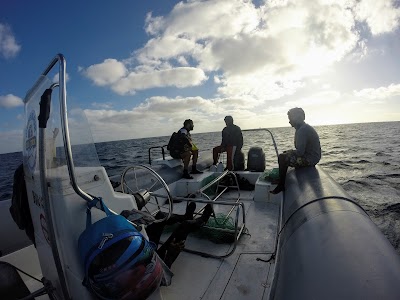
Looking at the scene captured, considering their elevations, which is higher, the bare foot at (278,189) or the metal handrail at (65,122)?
the metal handrail at (65,122)

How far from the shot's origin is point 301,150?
13.1ft

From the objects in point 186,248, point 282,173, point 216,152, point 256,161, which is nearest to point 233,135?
point 216,152

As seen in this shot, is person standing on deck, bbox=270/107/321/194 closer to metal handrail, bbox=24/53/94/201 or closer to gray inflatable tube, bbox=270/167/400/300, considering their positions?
gray inflatable tube, bbox=270/167/400/300

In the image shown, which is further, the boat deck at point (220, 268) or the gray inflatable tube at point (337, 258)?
the boat deck at point (220, 268)

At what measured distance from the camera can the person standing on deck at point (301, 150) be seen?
13.1 ft

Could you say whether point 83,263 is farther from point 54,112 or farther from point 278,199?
point 278,199

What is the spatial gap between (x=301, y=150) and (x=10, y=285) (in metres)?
3.95

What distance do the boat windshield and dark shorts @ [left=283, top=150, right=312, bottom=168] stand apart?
3194mm

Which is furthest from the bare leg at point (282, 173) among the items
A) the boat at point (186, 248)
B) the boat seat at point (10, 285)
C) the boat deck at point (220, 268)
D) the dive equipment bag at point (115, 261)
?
the boat seat at point (10, 285)

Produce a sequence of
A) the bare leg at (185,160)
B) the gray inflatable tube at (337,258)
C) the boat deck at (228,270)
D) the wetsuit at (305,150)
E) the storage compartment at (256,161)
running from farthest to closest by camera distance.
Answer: the storage compartment at (256,161)
the bare leg at (185,160)
the wetsuit at (305,150)
the boat deck at (228,270)
the gray inflatable tube at (337,258)

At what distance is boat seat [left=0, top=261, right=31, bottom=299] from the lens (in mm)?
1873

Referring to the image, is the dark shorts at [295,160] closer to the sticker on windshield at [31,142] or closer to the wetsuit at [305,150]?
the wetsuit at [305,150]

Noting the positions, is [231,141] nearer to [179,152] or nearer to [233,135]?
[233,135]

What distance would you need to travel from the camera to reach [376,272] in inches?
47.8
